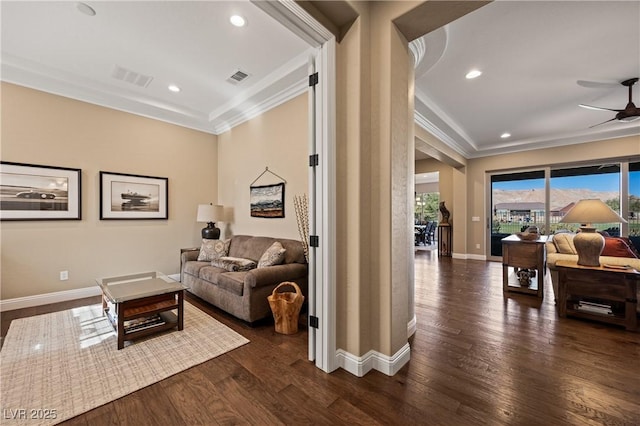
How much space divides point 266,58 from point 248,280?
2664 millimetres

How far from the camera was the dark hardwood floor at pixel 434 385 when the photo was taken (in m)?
1.53

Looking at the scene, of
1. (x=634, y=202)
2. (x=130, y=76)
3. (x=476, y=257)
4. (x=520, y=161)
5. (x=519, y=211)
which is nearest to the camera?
(x=130, y=76)

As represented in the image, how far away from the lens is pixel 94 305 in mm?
3402

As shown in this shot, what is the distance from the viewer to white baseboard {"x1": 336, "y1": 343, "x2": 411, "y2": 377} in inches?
74.9

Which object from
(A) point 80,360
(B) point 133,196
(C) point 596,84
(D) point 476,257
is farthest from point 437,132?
(A) point 80,360

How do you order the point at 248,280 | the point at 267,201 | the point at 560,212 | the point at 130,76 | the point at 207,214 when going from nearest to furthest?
the point at 248,280 < the point at 130,76 < the point at 267,201 < the point at 207,214 < the point at 560,212

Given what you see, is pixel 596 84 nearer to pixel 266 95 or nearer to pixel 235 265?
pixel 266 95

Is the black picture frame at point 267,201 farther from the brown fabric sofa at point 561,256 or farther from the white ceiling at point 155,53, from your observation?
the brown fabric sofa at point 561,256

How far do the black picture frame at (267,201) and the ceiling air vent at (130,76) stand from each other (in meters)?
2.09

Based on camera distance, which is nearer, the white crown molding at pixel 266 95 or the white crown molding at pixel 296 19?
the white crown molding at pixel 296 19

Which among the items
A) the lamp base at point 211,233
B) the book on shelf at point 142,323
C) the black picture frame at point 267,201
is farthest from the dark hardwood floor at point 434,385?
the lamp base at point 211,233

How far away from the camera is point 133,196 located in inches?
166

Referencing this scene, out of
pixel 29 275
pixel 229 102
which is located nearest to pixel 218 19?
pixel 229 102

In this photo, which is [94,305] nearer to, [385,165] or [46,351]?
[46,351]
